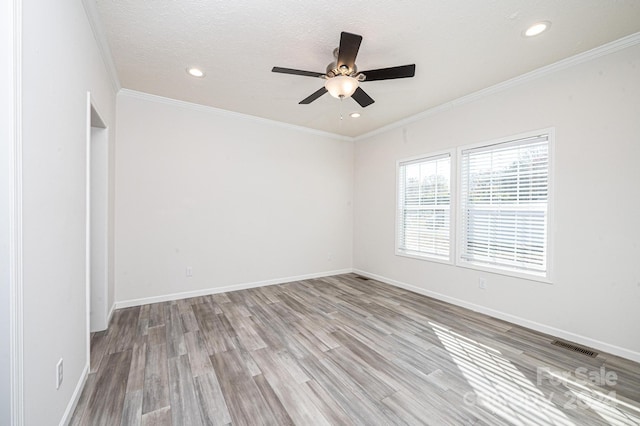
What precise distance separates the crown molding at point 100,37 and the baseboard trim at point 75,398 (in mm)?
2689

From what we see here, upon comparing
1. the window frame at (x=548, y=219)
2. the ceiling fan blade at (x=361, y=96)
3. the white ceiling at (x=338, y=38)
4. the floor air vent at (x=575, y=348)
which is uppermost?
the white ceiling at (x=338, y=38)

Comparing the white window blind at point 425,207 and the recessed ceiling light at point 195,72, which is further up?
the recessed ceiling light at point 195,72

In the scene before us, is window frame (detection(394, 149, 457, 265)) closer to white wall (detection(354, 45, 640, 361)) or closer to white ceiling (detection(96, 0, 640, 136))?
white wall (detection(354, 45, 640, 361))

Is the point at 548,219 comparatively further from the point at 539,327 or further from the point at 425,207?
the point at 425,207

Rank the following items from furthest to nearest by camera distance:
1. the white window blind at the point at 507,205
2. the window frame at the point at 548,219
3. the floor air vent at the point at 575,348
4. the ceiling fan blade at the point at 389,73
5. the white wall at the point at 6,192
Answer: the white window blind at the point at 507,205 → the window frame at the point at 548,219 → the floor air vent at the point at 575,348 → the ceiling fan blade at the point at 389,73 → the white wall at the point at 6,192

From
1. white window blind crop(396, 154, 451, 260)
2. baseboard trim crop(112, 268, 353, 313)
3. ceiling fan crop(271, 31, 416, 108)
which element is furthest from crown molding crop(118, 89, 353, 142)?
baseboard trim crop(112, 268, 353, 313)

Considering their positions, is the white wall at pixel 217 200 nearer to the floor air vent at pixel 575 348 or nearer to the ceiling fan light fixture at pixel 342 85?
the ceiling fan light fixture at pixel 342 85

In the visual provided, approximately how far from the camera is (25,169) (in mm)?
1119

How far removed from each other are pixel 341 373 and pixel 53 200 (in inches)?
86.9

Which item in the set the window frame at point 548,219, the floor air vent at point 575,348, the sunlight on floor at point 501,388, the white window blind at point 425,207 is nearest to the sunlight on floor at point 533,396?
the sunlight on floor at point 501,388

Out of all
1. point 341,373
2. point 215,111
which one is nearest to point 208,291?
point 341,373

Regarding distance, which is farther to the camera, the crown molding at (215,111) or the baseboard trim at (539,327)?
the crown molding at (215,111)

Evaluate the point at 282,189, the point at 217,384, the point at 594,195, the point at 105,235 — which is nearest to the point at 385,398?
the point at 217,384

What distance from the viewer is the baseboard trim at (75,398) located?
151 centimetres
